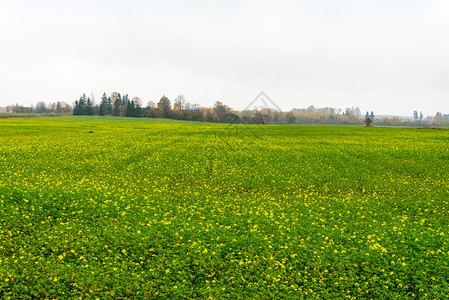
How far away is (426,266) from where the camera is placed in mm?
12922

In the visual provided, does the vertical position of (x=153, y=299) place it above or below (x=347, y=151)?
below

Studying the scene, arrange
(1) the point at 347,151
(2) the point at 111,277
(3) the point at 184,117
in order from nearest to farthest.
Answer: (2) the point at 111,277 < (1) the point at 347,151 < (3) the point at 184,117

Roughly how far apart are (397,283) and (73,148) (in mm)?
39405

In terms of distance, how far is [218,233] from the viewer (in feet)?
51.6

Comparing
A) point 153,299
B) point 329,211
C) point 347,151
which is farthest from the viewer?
point 347,151

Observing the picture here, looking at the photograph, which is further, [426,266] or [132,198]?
[132,198]

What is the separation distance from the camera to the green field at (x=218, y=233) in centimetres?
1167

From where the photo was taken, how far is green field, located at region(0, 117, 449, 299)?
11672 millimetres

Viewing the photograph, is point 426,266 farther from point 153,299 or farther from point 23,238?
point 23,238

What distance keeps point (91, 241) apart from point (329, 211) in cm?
1462

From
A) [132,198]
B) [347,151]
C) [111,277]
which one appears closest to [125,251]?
[111,277]

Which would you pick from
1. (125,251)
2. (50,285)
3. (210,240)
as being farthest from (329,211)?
(50,285)

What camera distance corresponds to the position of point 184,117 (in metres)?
197

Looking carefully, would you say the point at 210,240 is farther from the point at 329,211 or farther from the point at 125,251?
the point at 329,211
